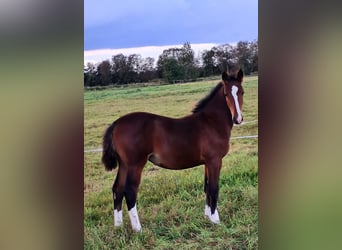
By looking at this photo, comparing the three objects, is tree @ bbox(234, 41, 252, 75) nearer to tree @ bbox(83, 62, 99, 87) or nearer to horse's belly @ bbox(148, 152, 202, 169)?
horse's belly @ bbox(148, 152, 202, 169)

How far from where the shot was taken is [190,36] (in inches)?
92.7

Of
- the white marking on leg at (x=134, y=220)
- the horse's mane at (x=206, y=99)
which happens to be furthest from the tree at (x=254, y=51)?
the white marking on leg at (x=134, y=220)

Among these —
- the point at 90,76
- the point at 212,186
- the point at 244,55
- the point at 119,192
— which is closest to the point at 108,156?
the point at 119,192

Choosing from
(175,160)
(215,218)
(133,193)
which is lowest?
(215,218)

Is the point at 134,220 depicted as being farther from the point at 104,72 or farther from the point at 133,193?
the point at 104,72

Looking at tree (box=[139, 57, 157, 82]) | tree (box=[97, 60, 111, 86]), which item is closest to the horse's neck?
tree (box=[139, 57, 157, 82])

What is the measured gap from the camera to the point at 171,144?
2338 mm

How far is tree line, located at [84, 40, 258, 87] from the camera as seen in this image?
2.35m

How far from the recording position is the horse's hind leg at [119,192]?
7.54 ft

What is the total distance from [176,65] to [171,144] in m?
0.46
